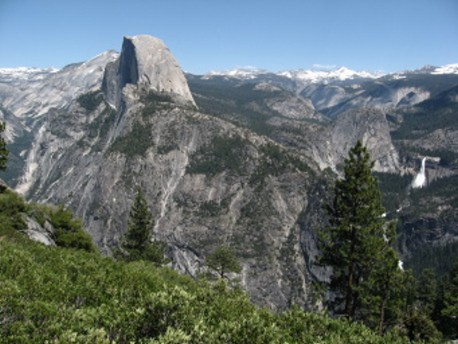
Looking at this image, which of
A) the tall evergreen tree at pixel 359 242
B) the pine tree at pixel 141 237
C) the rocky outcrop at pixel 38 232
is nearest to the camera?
the tall evergreen tree at pixel 359 242

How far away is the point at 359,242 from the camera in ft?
123

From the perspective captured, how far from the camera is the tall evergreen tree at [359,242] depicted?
123 ft

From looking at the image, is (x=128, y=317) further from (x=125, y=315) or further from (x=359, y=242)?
(x=359, y=242)

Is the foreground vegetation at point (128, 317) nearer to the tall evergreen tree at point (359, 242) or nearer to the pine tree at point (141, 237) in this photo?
the tall evergreen tree at point (359, 242)

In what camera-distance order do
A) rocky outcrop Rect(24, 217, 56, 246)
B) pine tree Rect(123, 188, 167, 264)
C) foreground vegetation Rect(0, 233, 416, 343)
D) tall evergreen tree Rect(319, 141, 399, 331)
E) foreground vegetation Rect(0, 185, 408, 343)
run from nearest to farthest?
foreground vegetation Rect(0, 233, 416, 343) → foreground vegetation Rect(0, 185, 408, 343) → tall evergreen tree Rect(319, 141, 399, 331) → rocky outcrop Rect(24, 217, 56, 246) → pine tree Rect(123, 188, 167, 264)

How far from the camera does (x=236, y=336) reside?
1461 centimetres

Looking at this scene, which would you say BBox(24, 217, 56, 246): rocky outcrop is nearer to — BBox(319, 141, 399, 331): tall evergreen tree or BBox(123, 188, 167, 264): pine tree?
BBox(123, 188, 167, 264): pine tree

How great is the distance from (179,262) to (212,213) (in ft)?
86.2

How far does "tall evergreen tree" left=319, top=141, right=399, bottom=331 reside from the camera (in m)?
37.5

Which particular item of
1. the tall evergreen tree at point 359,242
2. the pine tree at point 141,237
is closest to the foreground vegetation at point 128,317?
the tall evergreen tree at point 359,242

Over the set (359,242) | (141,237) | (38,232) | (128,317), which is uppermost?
(128,317)

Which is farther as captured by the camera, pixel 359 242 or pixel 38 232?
pixel 38 232

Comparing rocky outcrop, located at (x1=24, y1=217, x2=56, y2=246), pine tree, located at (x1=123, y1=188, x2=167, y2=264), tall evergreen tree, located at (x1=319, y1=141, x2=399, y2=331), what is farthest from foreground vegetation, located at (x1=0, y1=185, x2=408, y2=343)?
pine tree, located at (x1=123, y1=188, x2=167, y2=264)

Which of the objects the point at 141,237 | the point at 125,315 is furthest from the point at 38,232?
the point at 125,315
